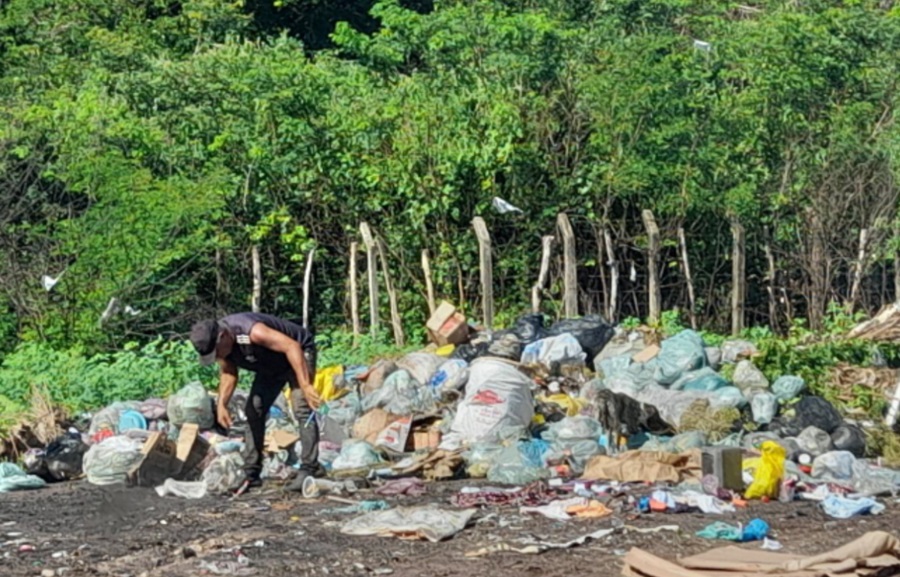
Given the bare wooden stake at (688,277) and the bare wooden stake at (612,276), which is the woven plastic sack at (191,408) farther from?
the bare wooden stake at (688,277)

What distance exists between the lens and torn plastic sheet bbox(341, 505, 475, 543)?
29.8 feet

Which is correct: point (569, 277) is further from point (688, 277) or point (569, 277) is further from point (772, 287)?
point (772, 287)

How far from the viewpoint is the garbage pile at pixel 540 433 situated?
A: 10727 mm

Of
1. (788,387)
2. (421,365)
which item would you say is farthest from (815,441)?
(421,365)

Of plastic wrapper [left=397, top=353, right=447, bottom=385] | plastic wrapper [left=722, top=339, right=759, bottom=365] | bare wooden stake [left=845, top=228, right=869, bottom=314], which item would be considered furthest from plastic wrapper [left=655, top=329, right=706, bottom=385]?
bare wooden stake [left=845, top=228, right=869, bottom=314]

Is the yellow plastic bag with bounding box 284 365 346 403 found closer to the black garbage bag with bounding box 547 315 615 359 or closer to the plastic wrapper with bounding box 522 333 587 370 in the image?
the plastic wrapper with bounding box 522 333 587 370

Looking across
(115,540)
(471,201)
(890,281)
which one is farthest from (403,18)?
(115,540)

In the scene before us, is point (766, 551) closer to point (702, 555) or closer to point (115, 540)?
point (702, 555)

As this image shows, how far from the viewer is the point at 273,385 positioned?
11.3 m

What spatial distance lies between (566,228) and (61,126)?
5691mm

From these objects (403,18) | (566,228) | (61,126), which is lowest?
(566,228)

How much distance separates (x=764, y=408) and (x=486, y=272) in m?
4.92

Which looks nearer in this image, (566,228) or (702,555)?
(702,555)

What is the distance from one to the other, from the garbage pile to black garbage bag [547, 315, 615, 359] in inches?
0.5
